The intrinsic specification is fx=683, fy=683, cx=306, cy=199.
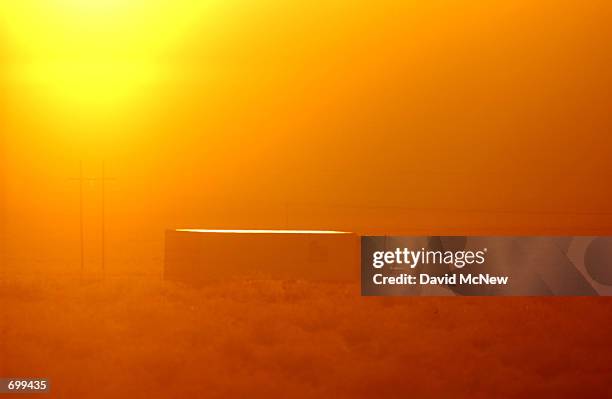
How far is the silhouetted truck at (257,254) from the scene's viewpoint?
8.95ft

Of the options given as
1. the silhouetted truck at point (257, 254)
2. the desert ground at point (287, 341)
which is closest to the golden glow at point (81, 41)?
the silhouetted truck at point (257, 254)

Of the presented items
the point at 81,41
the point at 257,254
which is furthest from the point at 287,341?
the point at 81,41

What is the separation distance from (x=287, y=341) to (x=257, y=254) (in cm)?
38

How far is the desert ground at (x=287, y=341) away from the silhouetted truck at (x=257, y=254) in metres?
0.05

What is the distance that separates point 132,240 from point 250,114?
27.1 inches

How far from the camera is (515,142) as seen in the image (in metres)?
2.75

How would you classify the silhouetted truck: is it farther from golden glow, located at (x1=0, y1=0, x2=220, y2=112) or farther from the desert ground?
golden glow, located at (x1=0, y1=0, x2=220, y2=112)

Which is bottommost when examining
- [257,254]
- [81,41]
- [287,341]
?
[287,341]

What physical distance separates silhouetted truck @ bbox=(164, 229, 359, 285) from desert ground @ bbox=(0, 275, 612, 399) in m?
0.05

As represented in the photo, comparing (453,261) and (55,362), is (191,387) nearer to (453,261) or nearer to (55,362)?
(55,362)

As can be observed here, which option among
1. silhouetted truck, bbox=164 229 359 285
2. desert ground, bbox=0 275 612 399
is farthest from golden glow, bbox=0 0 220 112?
desert ground, bbox=0 275 612 399

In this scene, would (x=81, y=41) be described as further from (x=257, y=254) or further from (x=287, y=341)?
(x=287, y=341)

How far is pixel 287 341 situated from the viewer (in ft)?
9.12

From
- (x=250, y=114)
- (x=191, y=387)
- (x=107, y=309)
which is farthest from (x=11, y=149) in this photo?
(x=191, y=387)
